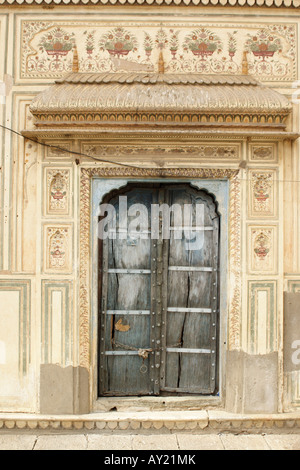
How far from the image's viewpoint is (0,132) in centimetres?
347

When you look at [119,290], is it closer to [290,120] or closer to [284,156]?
[284,156]

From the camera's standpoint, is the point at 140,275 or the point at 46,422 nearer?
the point at 46,422

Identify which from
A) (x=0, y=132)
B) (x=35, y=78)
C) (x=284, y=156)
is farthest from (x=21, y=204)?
(x=284, y=156)

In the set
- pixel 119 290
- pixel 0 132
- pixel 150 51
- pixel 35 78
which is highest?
pixel 150 51

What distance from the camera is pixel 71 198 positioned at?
135 inches

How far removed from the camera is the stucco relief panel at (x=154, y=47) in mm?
3502

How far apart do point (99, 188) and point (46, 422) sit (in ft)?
6.64

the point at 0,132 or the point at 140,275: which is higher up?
the point at 0,132

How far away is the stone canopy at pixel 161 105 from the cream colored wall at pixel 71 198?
0.21 meters

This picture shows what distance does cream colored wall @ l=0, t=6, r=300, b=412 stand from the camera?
341 centimetres

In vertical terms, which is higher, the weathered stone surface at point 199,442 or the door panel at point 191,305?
the door panel at point 191,305

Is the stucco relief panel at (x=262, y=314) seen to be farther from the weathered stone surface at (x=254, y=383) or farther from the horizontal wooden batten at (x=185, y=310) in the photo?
the horizontal wooden batten at (x=185, y=310)

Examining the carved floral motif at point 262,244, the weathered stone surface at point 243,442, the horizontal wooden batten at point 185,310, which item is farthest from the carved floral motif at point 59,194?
the weathered stone surface at point 243,442

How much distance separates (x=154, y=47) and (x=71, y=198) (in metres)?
1.51
